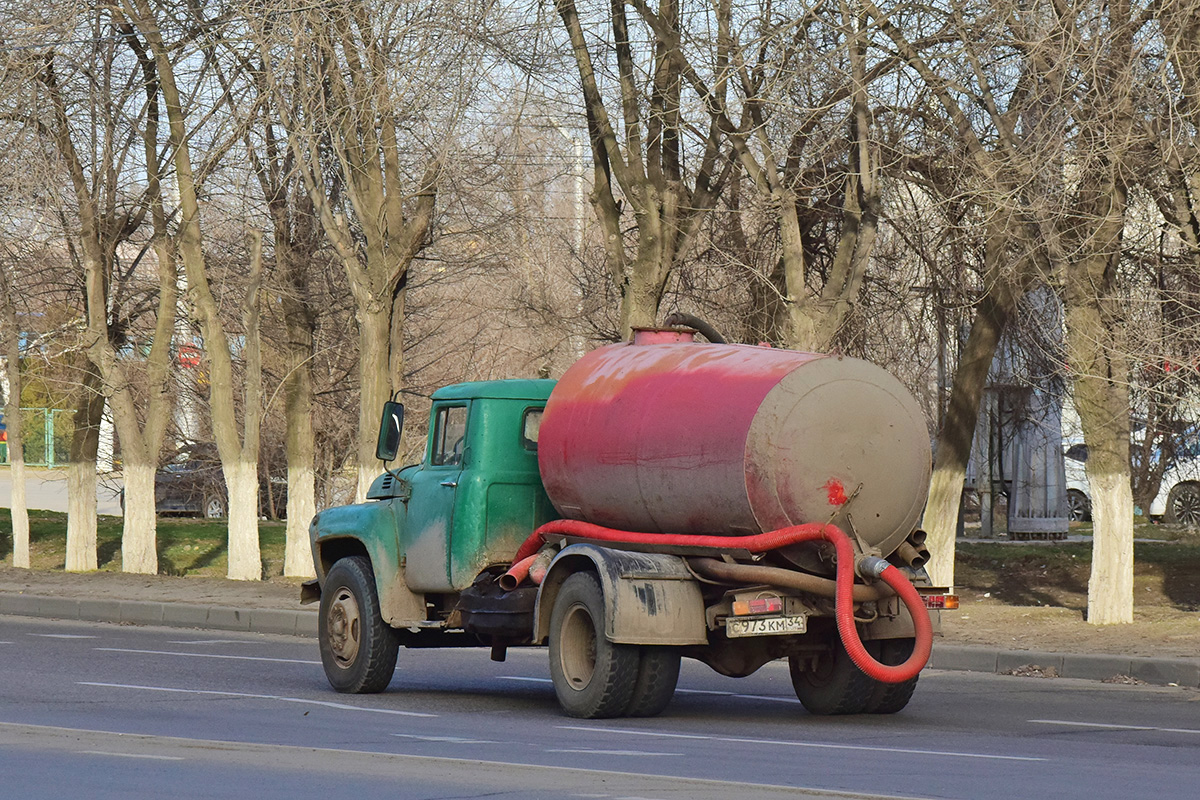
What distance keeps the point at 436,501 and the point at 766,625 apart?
281 cm

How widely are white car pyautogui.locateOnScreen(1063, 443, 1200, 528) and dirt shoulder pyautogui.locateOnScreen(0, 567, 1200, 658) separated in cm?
1482

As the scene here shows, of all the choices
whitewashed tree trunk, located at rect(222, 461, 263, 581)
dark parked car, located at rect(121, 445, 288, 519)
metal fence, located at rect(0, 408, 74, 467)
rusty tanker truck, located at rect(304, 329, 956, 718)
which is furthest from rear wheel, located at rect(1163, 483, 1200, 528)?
metal fence, located at rect(0, 408, 74, 467)

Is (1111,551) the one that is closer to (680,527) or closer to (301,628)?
(680,527)

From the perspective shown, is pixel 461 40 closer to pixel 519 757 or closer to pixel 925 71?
pixel 925 71

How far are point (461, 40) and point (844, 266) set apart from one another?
4.69m

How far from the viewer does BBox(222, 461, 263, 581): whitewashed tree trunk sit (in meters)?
22.4

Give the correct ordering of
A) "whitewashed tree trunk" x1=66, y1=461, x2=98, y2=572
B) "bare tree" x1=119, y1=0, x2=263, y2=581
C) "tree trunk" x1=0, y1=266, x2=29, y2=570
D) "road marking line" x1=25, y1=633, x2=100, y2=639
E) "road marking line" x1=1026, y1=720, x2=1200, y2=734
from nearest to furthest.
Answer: "road marking line" x1=1026, y1=720, x2=1200, y2=734 < "road marking line" x1=25, y1=633, x2=100, y2=639 < "bare tree" x1=119, y1=0, x2=263, y2=581 < "tree trunk" x1=0, y1=266, x2=29, y2=570 < "whitewashed tree trunk" x1=66, y1=461, x2=98, y2=572

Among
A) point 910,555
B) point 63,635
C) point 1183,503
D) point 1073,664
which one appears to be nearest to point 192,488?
point 1183,503

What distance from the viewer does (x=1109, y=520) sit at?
16.3 metres

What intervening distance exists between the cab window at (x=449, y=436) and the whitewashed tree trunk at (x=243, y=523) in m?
11.3

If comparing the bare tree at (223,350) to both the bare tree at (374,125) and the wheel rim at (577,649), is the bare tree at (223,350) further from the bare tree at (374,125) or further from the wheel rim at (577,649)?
the wheel rim at (577,649)

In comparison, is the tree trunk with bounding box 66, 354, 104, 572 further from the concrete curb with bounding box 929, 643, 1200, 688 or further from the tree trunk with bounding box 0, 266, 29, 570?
the concrete curb with bounding box 929, 643, 1200, 688

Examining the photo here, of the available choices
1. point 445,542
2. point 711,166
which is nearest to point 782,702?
point 445,542

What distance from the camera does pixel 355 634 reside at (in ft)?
38.4
